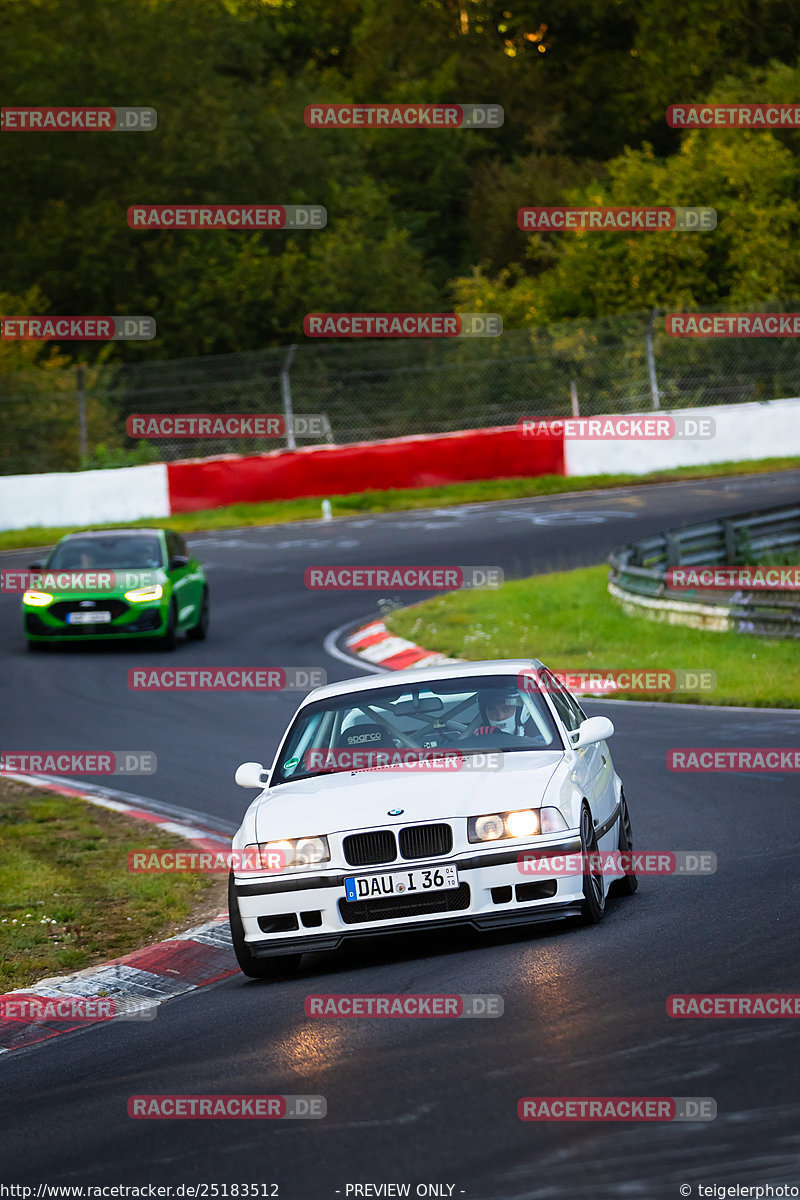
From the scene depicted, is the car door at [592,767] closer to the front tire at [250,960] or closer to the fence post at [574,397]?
the front tire at [250,960]

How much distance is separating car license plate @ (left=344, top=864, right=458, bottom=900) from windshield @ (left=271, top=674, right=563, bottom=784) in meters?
0.83

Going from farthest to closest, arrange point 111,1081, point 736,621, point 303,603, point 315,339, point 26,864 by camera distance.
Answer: point 315,339 → point 303,603 → point 736,621 → point 26,864 → point 111,1081

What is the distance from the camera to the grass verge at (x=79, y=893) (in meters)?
8.66

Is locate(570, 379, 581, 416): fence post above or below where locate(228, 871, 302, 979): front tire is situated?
above

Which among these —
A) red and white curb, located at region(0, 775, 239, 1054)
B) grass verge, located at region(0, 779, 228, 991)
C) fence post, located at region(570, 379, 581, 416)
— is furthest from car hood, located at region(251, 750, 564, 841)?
fence post, located at region(570, 379, 581, 416)

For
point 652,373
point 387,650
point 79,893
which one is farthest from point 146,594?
point 652,373

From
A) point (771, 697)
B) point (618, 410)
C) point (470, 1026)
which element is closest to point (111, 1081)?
point (470, 1026)

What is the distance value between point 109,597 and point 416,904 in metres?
13.3

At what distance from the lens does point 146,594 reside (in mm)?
19984

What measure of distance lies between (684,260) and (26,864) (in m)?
36.8

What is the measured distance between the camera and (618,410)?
1367 inches

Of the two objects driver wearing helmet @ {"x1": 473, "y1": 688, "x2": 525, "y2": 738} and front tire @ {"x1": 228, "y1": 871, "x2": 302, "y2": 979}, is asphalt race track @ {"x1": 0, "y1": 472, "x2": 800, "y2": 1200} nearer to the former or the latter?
front tire @ {"x1": 228, "y1": 871, "x2": 302, "y2": 979}

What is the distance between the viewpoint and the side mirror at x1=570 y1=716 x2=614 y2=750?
8.06m

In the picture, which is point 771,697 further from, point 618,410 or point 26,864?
point 618,410
